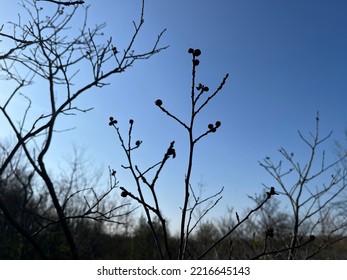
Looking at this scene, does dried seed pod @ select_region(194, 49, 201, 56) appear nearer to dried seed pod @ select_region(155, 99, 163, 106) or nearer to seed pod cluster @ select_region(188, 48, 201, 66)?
seed pod cluster @ select_region(188, 48, 201, 66)

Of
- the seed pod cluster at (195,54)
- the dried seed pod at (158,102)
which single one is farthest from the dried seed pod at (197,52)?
the dried seed pod at (158,102)

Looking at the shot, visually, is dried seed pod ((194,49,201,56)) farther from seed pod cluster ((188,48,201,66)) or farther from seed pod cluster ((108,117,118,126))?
seed pod cluster ((108,117,118,126))

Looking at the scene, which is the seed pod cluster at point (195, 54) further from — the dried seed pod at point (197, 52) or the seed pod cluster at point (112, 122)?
the seed pod cluster at point (112, 122)

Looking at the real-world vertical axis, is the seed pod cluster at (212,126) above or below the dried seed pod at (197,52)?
below

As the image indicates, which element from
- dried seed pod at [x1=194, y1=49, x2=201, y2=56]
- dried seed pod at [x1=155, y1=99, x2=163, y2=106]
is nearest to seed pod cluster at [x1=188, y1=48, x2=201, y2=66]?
dried seed pod at [x1=194, y1=49, x2=201, y2=56]

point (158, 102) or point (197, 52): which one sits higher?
point (197, 52)

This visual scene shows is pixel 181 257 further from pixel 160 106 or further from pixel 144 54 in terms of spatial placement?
pixel 144 54

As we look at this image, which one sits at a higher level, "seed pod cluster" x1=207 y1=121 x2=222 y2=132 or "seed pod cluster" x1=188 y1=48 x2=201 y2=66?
"seed pod cluster" x1=188 y1=48 x2=201 y2=66

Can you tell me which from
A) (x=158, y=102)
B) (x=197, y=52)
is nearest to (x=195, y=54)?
(x=197, y=52)

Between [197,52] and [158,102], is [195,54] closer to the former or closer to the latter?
[197,52]

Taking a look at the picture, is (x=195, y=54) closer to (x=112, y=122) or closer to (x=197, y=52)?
(x=197, y=52)

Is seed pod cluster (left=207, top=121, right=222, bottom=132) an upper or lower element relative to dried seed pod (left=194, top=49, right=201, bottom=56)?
lower
